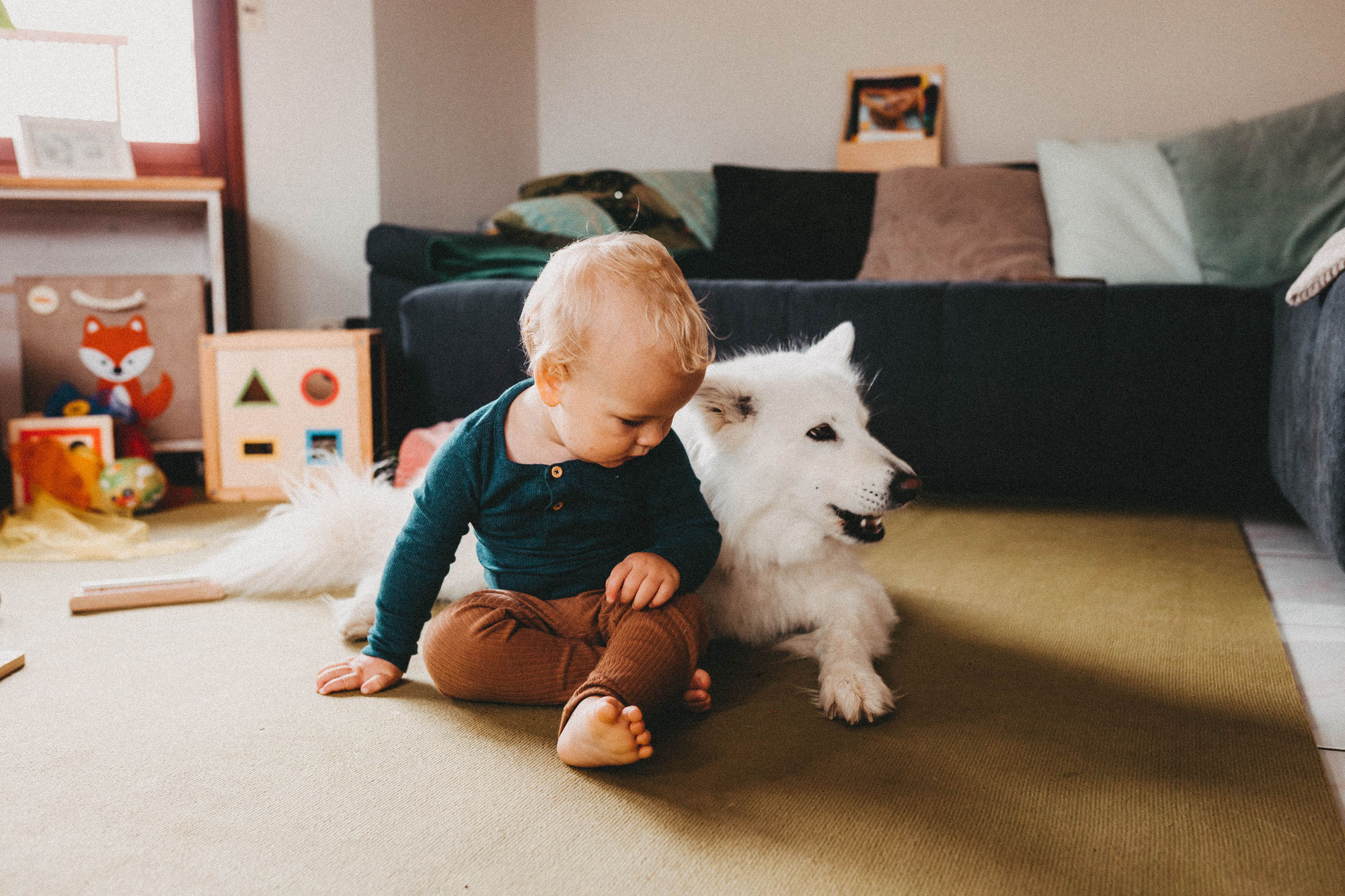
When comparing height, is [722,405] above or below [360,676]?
above

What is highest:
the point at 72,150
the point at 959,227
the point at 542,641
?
the point at 72,150

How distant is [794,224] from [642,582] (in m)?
2.23

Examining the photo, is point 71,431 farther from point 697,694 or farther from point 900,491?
point 900,491

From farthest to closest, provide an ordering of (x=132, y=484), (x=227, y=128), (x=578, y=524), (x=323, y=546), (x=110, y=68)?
(x=227, y=128)
(x=110, y=68)
(x=132, y=484)
(x=323, y=546)
(x=578, y=524)

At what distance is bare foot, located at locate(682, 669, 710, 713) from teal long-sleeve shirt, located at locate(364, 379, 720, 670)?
110 mm

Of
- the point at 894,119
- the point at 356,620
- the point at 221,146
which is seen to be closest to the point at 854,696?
the point at 356,620

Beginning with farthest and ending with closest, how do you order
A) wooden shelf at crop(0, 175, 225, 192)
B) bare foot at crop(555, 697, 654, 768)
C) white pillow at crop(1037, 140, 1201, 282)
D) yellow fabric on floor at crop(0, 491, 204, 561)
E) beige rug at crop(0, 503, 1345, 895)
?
white pillow at crop(1037, 140, 1201, 282)
wooden shelf at crop(0, 175, 225, 192)
yellow fabric on floor at crop(0, 491, 204, 561)
bare foot at crop(555, 697, 654, 768)
beige rug at crop(0, 503, 1345, 895)

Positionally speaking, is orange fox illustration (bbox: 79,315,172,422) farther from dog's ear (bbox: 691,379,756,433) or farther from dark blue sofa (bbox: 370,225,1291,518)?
dog's ear (bbox: 691,379,756,433)

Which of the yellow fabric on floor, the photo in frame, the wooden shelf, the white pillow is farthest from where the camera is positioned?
the white pillow

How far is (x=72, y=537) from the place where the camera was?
1.99 meters

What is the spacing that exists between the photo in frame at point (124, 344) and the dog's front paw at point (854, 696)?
2.10 meters

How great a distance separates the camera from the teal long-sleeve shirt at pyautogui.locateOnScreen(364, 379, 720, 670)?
1126 millimetres

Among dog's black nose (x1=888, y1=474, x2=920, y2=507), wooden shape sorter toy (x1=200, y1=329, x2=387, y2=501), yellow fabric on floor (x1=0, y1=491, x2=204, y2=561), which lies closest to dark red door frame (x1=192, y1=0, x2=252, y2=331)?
wooden shape sorter toy (x1=200, y1=329, x2=387, y2=501)

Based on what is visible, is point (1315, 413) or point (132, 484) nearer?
point (1315, 413)
